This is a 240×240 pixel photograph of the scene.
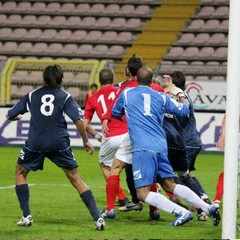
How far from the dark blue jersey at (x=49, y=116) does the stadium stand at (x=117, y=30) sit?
18.7 metres

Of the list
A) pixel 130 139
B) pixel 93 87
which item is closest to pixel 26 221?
pixel 130 139

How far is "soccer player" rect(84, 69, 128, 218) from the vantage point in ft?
35.1

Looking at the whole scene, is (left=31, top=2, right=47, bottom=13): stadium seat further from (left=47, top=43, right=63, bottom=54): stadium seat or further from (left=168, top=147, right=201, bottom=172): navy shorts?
(left=168, top=147, right=201, bottom=172): navy shorts

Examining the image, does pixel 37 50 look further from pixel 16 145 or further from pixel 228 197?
pixel 228 197

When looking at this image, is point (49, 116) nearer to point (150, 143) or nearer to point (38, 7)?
point (150, 143)

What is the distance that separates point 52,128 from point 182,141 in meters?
1.65

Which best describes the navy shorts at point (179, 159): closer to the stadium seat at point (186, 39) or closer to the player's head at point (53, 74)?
the player's head at point (53, 74)

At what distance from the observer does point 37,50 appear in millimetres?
29203

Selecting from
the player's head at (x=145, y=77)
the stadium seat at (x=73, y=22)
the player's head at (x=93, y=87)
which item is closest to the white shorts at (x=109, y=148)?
the player's head at (x=145, y=77)

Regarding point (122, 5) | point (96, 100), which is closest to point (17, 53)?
point (122, 5)

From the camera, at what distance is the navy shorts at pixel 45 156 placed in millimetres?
8883

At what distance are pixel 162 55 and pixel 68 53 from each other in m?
2.99

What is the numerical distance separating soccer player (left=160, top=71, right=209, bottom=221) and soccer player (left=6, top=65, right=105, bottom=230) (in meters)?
1.25

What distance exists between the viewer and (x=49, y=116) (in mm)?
8852
